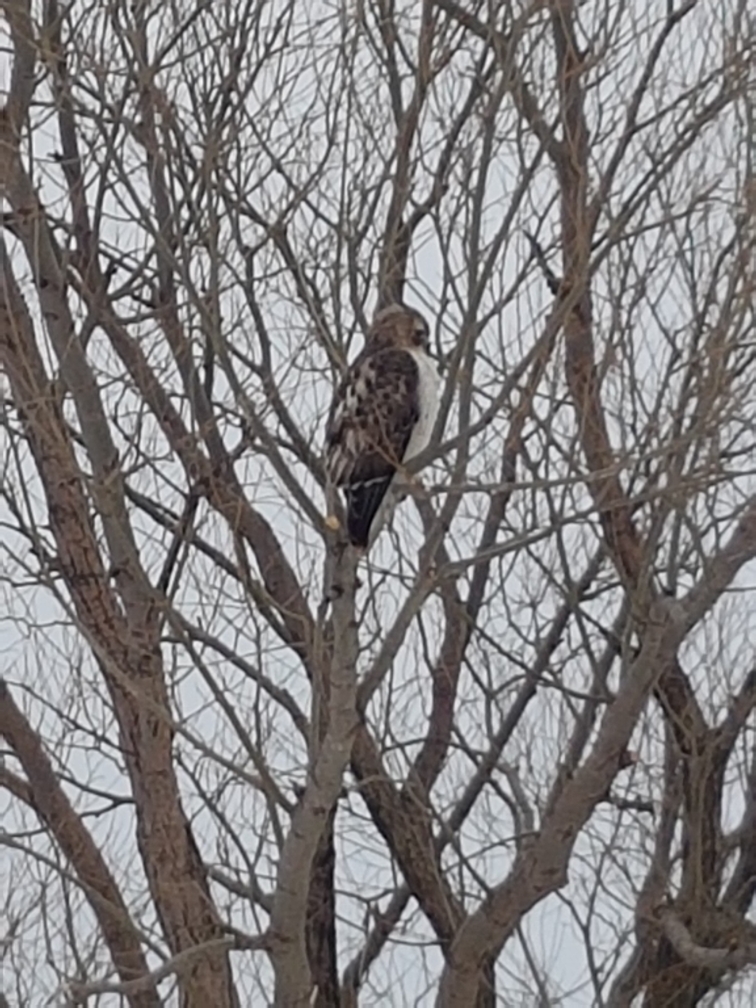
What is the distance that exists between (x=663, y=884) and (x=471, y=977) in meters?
0.98

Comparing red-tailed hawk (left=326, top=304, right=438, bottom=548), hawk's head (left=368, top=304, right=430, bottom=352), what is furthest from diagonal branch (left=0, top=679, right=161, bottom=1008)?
hawk's head (left=368, top=304, right=430, bottom=352)

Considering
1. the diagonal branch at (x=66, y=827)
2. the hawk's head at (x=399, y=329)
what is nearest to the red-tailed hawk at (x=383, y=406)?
the hawk's head at (x=399, y=329)

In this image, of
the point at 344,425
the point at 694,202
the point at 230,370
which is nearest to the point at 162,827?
the point at 344,425

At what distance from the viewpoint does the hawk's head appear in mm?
5488

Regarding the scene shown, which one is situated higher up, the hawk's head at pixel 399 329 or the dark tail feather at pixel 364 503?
the hawk's head at pixel 399 329

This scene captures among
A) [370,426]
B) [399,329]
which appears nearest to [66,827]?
[370,426]

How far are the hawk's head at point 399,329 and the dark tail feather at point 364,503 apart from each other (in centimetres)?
63

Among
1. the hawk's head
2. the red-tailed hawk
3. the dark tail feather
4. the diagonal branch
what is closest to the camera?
the dark tail feather

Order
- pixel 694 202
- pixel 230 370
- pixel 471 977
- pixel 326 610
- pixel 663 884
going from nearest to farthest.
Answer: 1. pixel 230 370
2. pixel 326 610
3. pixel 694 202
4. pixel 471 977
5. pixel 663 884

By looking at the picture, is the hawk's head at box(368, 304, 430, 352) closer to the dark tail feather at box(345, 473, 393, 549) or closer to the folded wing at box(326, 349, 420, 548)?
the folded wing at box(326, 349, 420, 548)

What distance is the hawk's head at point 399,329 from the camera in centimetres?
549

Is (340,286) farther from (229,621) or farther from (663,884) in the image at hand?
(663,884)

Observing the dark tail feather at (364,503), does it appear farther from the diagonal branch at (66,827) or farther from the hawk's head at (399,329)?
the diagonal branch at (66,827)

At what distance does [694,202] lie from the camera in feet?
17.8
